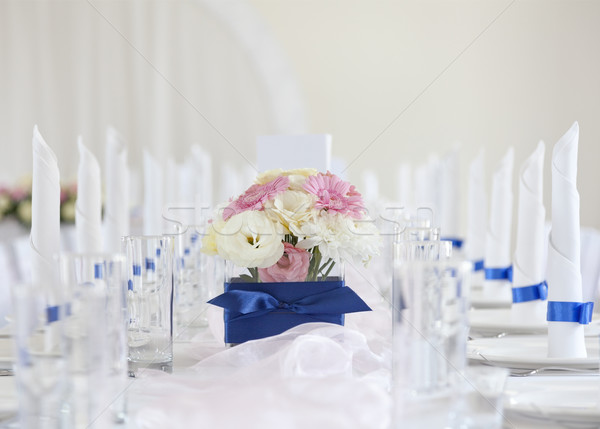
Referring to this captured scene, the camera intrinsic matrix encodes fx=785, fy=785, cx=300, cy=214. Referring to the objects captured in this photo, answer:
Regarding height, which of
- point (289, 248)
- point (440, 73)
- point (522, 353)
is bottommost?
point (522, 353)

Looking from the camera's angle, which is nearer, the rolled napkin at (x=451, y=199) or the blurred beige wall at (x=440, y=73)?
the rolled napkin at (x=451, y=199)

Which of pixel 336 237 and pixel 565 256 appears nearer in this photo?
pixel 336 237

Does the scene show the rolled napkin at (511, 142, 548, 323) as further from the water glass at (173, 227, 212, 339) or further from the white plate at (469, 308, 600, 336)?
the water glass at (173, 227, 212, 339)

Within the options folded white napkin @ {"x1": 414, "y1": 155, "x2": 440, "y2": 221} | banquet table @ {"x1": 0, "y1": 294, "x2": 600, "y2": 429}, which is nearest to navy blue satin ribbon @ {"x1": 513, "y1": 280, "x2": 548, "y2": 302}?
banquet table @ {"x1": 0, "y1": 294, "x2": 600, "y2": 429}

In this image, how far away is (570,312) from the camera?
1.48 metres

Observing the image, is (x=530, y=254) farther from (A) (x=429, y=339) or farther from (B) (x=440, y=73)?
(B) (x=440, y=73)

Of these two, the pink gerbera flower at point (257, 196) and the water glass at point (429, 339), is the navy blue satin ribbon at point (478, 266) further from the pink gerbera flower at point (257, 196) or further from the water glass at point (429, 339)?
the water glass at point (429, 339)

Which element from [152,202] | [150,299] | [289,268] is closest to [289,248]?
[289,268]

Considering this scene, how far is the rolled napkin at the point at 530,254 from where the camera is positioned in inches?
74.5

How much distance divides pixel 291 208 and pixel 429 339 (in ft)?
1.76

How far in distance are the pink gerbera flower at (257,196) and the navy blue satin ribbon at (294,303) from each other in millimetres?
147

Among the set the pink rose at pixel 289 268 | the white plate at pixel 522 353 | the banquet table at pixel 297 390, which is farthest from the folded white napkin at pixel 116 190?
the white plate at pixel 522 353

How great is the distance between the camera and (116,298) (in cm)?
101

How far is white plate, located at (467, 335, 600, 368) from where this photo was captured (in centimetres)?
141
